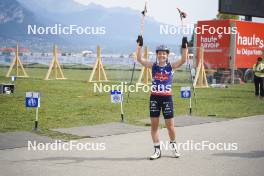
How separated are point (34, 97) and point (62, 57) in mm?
42403

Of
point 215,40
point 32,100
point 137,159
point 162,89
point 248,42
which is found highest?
point 215,40

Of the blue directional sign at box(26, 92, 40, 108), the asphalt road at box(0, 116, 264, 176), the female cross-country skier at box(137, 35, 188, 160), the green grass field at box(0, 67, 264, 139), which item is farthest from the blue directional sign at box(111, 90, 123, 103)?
the female cross-country skier at box(137, 35, 188, 160)

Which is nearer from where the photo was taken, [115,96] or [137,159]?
[137,159]

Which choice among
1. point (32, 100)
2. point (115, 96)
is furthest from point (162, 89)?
point (115, 96)

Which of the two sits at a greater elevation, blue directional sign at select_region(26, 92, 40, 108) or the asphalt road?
blue directional sign at select_region(26, 92, 40, 108)

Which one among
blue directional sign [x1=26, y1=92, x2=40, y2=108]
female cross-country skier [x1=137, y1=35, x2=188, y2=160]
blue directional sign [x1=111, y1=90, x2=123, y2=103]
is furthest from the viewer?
blue directional sign [x1=111, y1=90, x2=123, y2=103]

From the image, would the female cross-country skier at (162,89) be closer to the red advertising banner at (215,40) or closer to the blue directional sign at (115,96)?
the blue directional sign at (115,96)

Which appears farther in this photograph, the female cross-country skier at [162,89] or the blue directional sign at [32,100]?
the blue directional sign at [32,100]

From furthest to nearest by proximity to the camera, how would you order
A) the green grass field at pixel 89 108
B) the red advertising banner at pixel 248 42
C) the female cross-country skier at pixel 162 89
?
the red advertising banner at pixel 248 42
the green grass field at pixel 89 108
the female cross-country skier at pixel 162 89

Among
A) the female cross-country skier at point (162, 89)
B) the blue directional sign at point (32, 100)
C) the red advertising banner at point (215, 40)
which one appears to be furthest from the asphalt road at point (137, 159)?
the red advertising banner at point (215, 40)

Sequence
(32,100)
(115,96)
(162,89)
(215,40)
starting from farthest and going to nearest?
(215,40) → (115,96) → (32,100) → (162,89)

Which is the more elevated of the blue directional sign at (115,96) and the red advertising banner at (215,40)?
the red advertising banner at (215,40)

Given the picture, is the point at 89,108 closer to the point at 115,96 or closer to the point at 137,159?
the point at 115,96

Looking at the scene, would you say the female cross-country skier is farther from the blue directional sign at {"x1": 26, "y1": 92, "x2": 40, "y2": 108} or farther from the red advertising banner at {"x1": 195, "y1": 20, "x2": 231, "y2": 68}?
the red advertising banner at {"x1": 195, "y1": 20, "x2": 231, "y2": 68}
